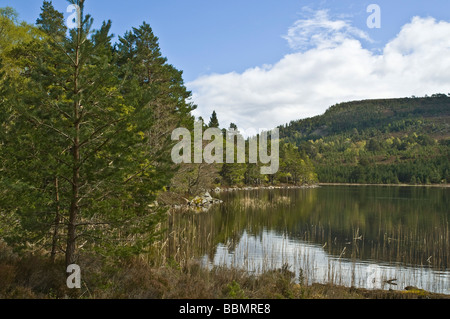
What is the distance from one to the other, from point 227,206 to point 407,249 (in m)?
22.3

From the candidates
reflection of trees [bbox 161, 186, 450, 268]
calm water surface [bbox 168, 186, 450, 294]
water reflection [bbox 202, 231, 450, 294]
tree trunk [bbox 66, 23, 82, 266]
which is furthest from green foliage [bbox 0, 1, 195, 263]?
reflection of trees [bbox 161, 186, 450, 268]

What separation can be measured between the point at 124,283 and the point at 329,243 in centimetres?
1532

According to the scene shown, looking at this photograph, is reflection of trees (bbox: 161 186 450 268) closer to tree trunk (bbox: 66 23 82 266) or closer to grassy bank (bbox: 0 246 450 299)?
grassy bank (bbox: 0 246 450 299)

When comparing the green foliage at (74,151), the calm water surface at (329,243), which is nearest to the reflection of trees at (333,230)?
the calm water surface at (329,243)

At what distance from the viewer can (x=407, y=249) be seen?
18.5 metres

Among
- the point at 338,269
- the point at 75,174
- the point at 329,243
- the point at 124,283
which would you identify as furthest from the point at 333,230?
the point at 75,174

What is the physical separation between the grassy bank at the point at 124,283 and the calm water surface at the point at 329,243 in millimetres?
1498

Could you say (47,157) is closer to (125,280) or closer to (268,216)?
(125,280)

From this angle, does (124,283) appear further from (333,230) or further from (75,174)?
(333,230)

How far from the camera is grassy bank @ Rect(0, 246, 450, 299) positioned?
22.1 ft

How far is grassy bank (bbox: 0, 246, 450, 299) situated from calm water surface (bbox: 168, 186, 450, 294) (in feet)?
4.92

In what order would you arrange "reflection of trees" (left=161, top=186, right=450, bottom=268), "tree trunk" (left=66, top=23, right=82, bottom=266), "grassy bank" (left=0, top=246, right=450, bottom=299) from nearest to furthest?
"grassy bank" (left=0, top=246, right=450, bottom=299) → "tree trunk" (left=66, top=23, right=82, bottom=266) → "reflection of trees" (left=161, top=186, right=450, bottom=268)

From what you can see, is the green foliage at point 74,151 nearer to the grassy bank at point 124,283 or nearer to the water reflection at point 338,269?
the grassy bank at point 124,283

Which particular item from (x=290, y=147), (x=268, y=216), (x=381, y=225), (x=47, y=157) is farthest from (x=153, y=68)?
(x=290, y=147)
